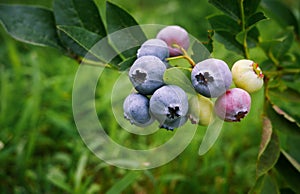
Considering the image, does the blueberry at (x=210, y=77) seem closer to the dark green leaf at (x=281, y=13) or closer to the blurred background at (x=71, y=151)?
the blurred background at (x=71, y=151)

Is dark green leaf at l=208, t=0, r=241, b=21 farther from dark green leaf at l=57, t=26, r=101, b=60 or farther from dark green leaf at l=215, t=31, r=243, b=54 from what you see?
dark green leaf at l=57, t=26, r=101, b=60

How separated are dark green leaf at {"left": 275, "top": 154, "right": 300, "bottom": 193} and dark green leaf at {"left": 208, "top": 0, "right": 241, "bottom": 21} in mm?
383

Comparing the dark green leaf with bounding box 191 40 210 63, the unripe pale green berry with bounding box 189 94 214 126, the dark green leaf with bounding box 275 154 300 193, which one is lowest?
the dark green leaf with bounding box 275 154 300 193

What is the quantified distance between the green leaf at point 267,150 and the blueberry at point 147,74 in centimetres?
33

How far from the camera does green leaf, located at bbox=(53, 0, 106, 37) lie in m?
1.05

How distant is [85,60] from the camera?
3.42 feet

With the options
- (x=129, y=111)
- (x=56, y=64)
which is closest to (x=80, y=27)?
(x=129, y=111)

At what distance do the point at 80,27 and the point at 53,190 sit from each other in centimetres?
75

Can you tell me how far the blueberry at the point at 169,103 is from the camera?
0.70 metres

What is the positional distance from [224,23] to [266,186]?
418 mm

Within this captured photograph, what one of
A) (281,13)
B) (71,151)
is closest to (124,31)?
(281,13)

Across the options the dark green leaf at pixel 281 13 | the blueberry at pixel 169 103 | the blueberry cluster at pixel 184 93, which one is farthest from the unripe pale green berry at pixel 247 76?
the dark green leaf at pixel 281 13

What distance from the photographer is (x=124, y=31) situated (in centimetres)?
97

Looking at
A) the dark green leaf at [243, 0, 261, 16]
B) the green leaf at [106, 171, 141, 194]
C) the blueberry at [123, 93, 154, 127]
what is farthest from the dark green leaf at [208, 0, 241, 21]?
the green leaf at [106, 171, 141, 194]
